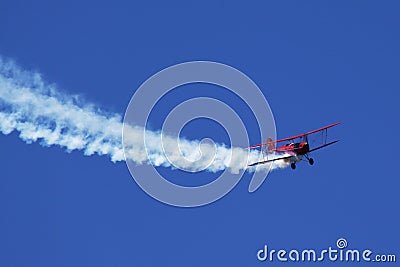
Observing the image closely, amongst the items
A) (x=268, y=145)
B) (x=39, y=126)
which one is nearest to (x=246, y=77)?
(x=268, y=145)

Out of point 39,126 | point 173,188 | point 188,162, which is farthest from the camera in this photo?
point 188,162

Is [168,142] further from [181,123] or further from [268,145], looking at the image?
[268,145]

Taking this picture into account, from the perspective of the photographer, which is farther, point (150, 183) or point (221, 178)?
point (221, 178)

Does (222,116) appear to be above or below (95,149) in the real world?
above

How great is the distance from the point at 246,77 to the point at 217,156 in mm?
6005

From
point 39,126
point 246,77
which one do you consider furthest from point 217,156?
point 39,126

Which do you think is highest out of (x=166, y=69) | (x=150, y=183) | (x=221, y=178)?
(x=166, y=69)

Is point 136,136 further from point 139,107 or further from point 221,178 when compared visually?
point 221,178

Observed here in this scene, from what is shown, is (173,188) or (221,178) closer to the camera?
(173,188)

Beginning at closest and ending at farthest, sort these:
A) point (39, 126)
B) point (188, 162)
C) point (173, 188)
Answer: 1. point (39, 126)
2. point (173, 188)
3. point (188, 162)

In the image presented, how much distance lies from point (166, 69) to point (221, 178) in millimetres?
8557

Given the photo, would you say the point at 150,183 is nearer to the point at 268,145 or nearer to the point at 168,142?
the point at 168,142

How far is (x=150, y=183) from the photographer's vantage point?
181ft

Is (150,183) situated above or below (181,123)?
below
